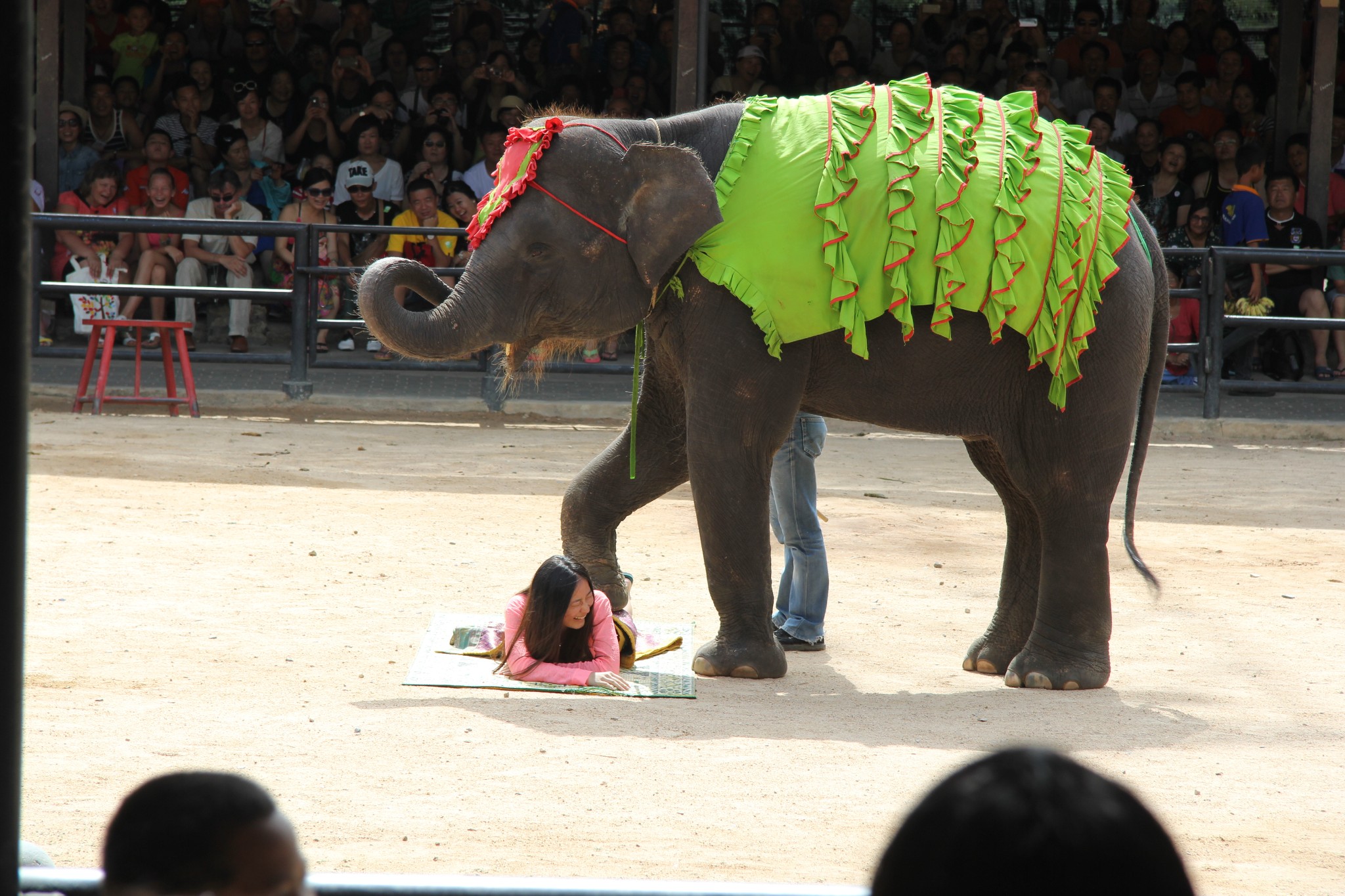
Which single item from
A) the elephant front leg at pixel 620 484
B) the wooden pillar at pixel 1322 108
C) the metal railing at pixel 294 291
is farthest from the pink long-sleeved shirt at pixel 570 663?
the wooden pillar at pixel 1322 108

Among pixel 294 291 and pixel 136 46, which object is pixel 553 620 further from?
pixel 136 46

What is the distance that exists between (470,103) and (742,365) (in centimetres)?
861

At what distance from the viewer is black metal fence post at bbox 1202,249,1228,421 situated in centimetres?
1076

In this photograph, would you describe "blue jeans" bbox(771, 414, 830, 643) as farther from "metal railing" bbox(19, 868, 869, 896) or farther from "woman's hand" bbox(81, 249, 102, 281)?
"woman's hand" bbox(81, 249, 102, 281)

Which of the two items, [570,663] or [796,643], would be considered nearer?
[570,663]

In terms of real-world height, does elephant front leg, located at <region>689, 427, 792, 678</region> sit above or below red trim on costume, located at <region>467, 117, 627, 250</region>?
below

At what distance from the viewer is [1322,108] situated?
1158 centimetres

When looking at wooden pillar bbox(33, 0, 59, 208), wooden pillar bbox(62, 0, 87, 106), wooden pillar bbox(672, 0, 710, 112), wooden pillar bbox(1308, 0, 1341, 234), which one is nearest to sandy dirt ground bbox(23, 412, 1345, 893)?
wooden pillar bbox(672, 0, 710, 112)

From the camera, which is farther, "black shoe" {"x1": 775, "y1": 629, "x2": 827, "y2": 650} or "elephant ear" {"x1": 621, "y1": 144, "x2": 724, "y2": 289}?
"black shoe" {"x1": 775, "y1": 629, "x2": 827, "y2": 650}

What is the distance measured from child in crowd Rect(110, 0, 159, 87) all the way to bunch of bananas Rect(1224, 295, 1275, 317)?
8954 mm

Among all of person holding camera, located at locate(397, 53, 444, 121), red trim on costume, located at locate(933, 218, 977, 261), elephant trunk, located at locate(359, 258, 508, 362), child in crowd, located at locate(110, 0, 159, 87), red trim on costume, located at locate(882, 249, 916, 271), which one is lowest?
elephant trunk, located at locate(359, 258, 508, 362)

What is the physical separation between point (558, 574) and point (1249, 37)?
12214 millimetres

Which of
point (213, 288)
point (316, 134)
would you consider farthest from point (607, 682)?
point (316, 134)

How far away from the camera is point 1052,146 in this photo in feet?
16.2
